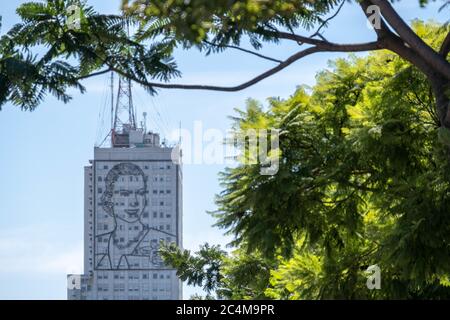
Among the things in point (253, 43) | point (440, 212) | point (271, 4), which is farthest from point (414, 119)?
point (271, 4)

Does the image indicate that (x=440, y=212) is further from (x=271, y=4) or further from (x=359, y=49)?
(x=271, y=4)

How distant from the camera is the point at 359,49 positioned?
13.7 m

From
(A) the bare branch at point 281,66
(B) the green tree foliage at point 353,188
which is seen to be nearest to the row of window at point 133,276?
(B) the green tree foliage at point 353,188

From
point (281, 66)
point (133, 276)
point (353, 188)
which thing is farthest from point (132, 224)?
point (281, 66)

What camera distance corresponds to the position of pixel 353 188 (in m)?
15.8

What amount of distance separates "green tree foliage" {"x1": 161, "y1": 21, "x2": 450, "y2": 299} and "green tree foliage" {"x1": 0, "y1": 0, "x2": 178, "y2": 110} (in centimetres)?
258

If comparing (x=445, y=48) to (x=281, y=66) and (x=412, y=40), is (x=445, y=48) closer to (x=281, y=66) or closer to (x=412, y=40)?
(x=412, y=40)

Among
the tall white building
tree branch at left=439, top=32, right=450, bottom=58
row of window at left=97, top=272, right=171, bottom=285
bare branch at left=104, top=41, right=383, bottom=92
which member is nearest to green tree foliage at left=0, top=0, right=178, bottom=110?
bare branch at left=104, top=41, right=383, bottom=92

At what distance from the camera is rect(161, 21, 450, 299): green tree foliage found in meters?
13.6

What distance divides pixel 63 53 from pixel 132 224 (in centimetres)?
12642

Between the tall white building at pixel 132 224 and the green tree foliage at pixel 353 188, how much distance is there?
4607 inches

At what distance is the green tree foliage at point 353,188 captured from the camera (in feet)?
44.7
